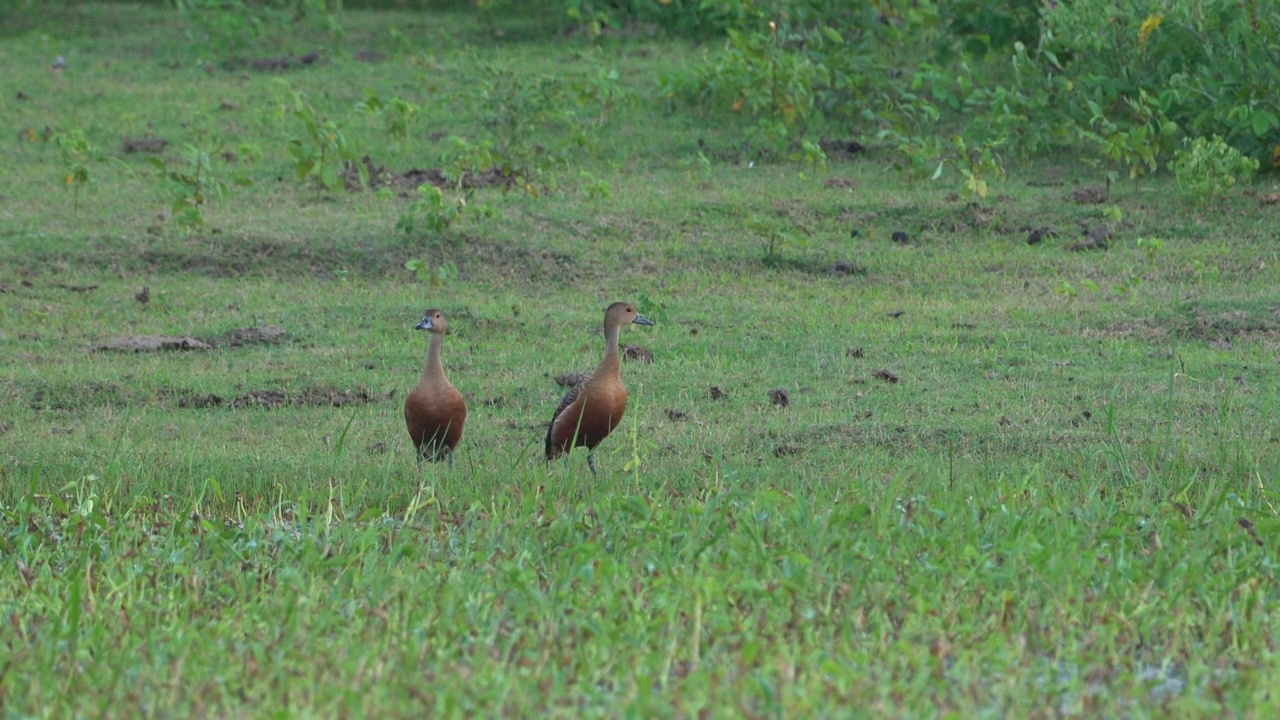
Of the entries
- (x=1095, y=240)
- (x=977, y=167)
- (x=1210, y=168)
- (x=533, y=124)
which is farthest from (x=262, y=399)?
(x=1210, y=168)

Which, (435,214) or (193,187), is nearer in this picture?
(435,214)

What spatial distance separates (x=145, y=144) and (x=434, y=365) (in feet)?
21.1

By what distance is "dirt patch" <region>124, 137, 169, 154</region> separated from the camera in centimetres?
1231

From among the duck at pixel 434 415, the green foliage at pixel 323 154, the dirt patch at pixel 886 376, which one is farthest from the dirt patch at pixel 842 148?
the duck at pixel 434 415

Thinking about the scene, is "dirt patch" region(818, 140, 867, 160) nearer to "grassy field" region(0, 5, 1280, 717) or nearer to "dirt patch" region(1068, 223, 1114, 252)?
"grassy field" region(0, 5, 1280, 717)

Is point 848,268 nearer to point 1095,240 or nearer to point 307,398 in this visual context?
point 1095,240

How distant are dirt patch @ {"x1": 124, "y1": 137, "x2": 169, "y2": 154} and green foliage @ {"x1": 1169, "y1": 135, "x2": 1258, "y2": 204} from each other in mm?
6916

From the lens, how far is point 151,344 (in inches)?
334

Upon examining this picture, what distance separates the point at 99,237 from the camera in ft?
33.5

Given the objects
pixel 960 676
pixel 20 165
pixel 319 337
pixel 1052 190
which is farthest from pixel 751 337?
pixel 20 165

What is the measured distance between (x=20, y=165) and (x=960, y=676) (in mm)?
9746

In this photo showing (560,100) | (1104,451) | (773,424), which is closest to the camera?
(1104,451)

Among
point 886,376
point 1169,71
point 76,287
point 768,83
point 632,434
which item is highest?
point 1169,71

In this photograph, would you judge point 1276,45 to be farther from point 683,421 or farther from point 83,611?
point 83,611
